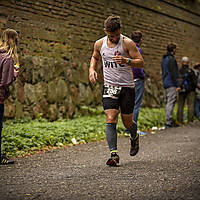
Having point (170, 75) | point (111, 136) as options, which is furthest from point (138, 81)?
point (111, 136)

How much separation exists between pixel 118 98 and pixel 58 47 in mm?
5061

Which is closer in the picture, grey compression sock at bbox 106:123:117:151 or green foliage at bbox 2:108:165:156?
grey compression sock at bbox 106:123:117:151

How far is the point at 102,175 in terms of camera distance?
13.3 ft

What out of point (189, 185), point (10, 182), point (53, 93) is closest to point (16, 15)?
point (53, 93)

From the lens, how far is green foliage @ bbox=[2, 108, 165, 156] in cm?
606

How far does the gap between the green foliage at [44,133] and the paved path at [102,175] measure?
1.44ft

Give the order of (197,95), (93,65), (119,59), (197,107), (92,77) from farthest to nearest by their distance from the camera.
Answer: (197,107) < (197,95) < (93,65) < (92,77) < (119,59)

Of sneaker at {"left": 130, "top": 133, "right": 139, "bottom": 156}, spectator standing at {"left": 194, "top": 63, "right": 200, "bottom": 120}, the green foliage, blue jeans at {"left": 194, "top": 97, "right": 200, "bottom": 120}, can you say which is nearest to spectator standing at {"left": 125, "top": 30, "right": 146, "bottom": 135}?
the green foliage

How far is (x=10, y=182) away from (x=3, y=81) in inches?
58.0

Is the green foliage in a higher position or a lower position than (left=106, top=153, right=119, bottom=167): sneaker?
lower

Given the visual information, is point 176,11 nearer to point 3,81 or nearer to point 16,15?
point 16,15

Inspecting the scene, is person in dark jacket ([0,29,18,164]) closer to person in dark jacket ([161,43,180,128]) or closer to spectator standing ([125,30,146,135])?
spectator standing ([125,30,146,135])

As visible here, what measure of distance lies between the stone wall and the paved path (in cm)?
265

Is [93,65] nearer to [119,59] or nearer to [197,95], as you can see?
[119,59]
